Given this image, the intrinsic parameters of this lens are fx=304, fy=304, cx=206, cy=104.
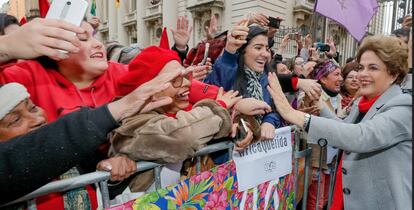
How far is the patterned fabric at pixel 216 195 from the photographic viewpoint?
4.70 feet

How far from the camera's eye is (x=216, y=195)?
1676mm

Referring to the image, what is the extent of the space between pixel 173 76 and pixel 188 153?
1.28ft

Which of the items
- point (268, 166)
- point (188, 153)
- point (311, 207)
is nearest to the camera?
point (188, 153)

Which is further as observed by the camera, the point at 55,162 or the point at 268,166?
the point at 268,166

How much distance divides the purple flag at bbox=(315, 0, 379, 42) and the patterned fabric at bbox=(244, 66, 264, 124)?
2673 millimetres

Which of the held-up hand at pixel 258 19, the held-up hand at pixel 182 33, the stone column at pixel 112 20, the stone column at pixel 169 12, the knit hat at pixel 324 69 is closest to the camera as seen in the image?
the held-up hand at pixel 258 19

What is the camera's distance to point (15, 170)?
0.98m

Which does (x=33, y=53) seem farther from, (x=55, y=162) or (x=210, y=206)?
(x=210, y=206)

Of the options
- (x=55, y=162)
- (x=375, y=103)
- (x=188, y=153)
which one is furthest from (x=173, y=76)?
(x=375, y=103)

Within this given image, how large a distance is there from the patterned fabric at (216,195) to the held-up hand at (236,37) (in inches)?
36.5

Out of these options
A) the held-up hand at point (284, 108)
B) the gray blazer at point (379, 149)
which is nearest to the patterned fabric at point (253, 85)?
the held-up hand at point (284, 108)

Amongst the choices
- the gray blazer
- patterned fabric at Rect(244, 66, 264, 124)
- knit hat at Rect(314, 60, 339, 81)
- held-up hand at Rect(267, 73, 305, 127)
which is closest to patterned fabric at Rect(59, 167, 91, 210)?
held-up hand at Rect(267, 73, 305, 127)

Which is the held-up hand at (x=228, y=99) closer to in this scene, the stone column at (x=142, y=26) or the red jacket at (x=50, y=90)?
the red jacket at (x=50, y=90)

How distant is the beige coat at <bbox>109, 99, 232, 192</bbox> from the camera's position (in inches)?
52.5
